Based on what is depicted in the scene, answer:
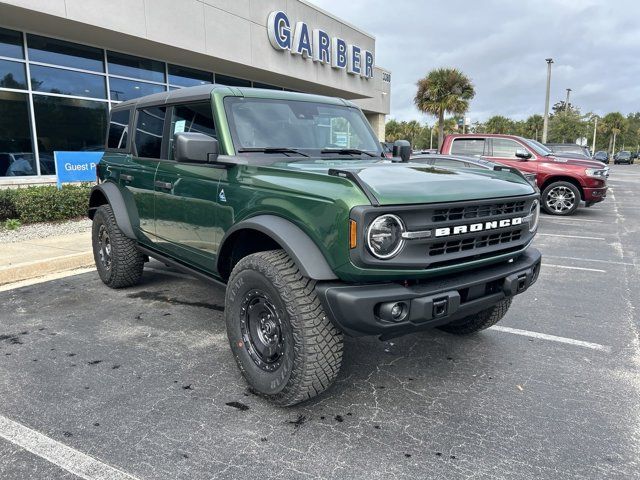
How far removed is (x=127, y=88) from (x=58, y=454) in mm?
12721

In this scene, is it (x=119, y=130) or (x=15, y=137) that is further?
(x=15, y=137)

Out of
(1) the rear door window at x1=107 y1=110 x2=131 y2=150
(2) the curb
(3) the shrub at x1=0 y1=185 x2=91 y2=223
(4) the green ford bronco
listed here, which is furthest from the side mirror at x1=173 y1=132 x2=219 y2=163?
(3) the shrub at x1=0 y1=185 x2=91 y2=223

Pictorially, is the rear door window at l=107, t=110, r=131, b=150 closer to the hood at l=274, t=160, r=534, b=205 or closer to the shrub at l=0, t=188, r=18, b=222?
the hood at l=274, t=160, r=534, b=205

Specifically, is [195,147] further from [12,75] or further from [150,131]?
[12,75]

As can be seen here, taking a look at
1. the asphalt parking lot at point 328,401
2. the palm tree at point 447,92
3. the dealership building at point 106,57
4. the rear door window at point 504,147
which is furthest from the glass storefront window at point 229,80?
the palm tree at point 447,92

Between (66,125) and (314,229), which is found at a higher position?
(66,125)

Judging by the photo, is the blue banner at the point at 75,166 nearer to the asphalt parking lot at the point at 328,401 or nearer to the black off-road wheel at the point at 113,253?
the black off-road wheel at the point at 113,253

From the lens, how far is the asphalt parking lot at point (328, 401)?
2.38 metres

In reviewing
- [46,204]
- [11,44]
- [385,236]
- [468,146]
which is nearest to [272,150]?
[385,236]

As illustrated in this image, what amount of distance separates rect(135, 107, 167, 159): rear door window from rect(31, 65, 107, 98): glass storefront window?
858 cm

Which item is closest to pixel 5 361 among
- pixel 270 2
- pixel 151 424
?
pixel 151 424

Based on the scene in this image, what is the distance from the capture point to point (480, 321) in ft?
12.6

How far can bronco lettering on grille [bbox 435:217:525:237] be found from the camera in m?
2.62

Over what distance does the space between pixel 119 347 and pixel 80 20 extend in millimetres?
9419
